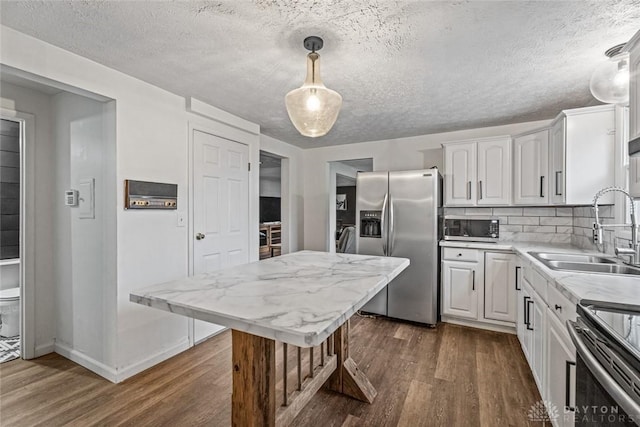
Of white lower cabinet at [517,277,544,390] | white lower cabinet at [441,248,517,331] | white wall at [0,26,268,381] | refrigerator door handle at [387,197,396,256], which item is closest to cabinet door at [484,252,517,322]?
white lower cabinet at [441,248,517,331]

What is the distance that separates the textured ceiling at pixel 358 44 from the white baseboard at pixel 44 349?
7.79 ft

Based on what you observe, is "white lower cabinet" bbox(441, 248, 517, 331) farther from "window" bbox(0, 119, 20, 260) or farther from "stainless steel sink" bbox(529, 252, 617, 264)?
"window" bbox(0, 119, 20, 260)

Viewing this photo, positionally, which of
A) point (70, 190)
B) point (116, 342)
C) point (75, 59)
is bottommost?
point (116, 342)

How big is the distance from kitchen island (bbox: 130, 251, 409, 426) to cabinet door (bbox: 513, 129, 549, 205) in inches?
81.4

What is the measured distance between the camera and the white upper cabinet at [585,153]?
233cm

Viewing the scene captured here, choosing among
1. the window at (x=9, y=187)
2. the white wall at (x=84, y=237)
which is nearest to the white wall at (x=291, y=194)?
the white wall at (x=84, y=237)

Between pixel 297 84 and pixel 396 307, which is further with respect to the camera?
pixel 396 307

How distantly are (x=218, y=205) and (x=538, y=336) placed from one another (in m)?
2.77

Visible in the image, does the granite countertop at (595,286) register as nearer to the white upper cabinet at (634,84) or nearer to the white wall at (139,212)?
the white upper cabinet at (634,84)

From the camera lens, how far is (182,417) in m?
1.78

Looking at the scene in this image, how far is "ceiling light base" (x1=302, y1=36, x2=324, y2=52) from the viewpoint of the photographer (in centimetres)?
167

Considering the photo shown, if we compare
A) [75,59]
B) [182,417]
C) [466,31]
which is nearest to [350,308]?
[182,417]

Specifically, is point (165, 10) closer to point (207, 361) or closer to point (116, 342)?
point (116, 342)

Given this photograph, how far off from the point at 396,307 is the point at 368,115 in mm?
2120
